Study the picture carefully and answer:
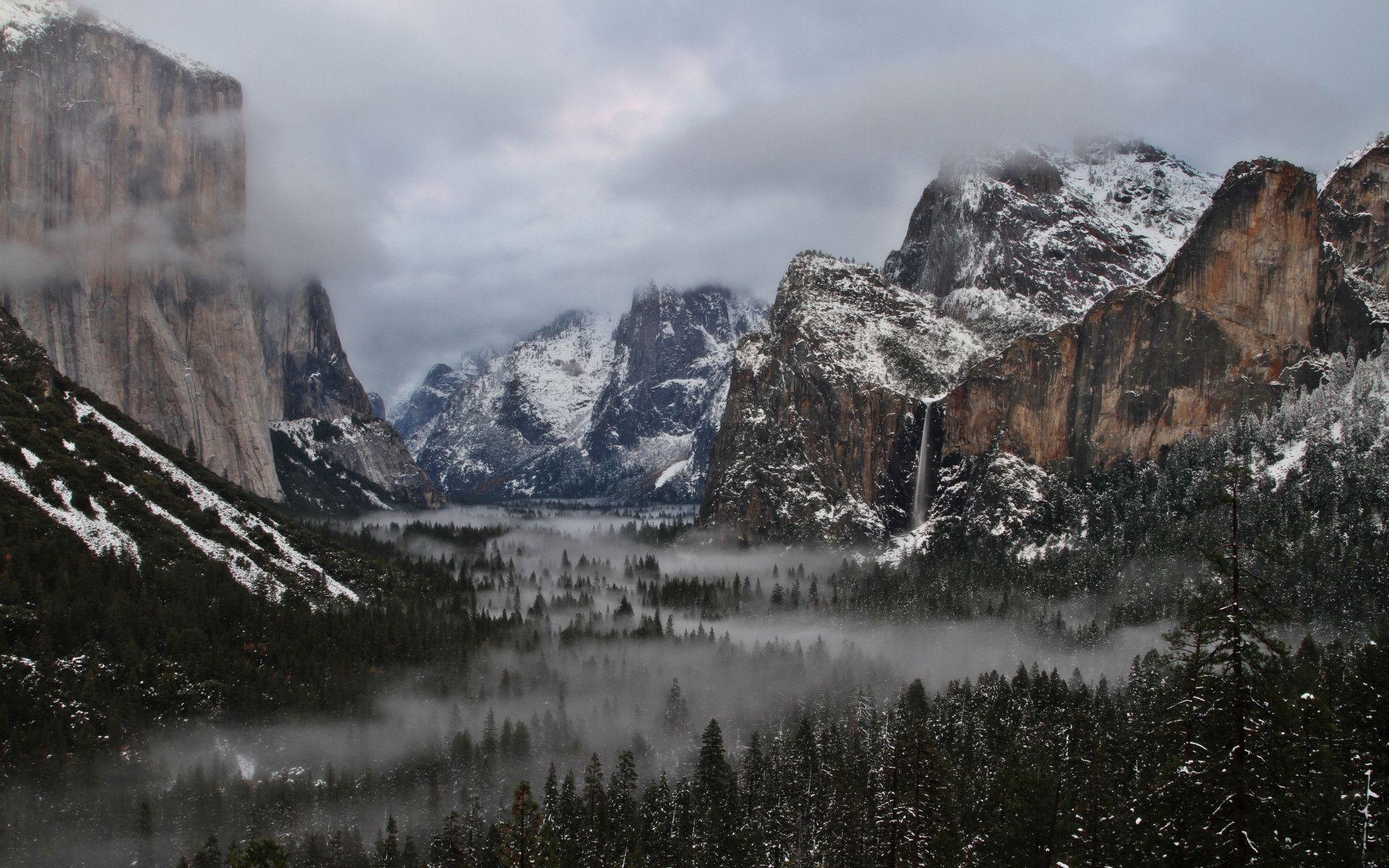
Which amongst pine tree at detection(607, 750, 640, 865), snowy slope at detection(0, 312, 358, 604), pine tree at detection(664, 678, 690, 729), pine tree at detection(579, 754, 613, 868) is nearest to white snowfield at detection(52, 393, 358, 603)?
snowy slope at detection(0, 312, 358, 604)

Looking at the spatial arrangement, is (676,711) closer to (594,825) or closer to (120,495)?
(594,825)

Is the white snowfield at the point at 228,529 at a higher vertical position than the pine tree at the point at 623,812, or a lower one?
higher

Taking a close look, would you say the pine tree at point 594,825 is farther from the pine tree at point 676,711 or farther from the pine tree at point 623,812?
the pine tree at point 676,711

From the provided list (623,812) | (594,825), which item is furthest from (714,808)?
(594,825)

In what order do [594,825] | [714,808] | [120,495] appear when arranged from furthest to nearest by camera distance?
[120,495] → [594,825] → [714,808]

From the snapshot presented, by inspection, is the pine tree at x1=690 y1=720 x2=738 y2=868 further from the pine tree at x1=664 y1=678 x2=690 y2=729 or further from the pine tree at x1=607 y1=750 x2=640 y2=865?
the pine tree at x1=664 y1=678 x2=690 y2=729

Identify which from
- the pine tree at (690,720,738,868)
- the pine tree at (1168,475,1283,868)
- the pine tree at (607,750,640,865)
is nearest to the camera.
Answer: the pine tree at (1168,475,1283,868)

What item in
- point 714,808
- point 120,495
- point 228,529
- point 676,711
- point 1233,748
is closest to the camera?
point 1233,748

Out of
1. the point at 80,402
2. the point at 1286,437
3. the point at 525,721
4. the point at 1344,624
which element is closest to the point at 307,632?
the point at 525,721

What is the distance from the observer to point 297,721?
118 metres

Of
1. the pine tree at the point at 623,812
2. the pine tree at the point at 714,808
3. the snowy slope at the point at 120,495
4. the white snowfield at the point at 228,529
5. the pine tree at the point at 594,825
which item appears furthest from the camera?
the white snowfield at the point at 228,529

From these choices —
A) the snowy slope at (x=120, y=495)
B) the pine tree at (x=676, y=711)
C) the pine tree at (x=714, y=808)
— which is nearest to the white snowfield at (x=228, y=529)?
the snowy slope at (x=120, y=495)

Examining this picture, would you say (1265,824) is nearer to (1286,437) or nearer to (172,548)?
(172,548)

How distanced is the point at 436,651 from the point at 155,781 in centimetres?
5289
